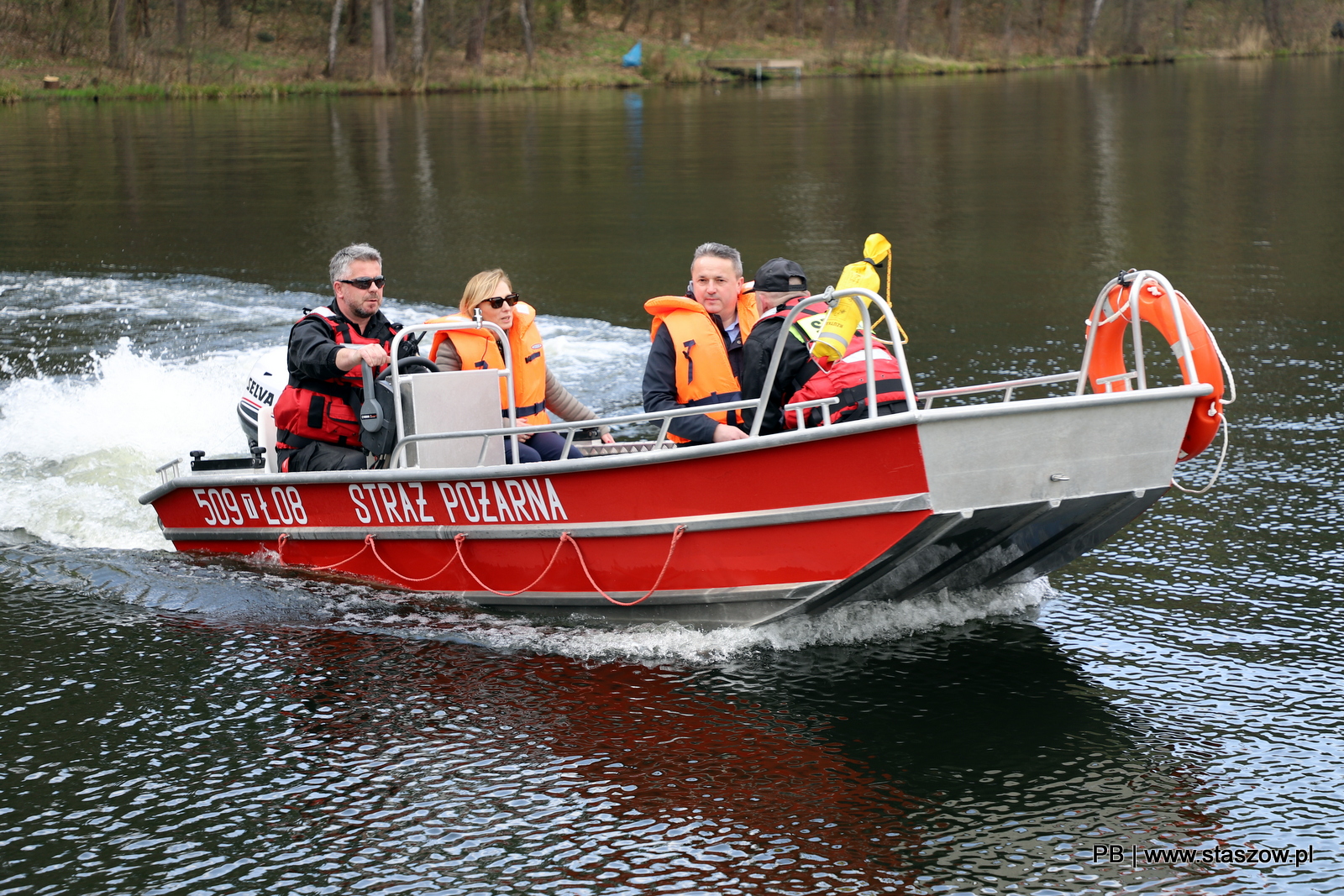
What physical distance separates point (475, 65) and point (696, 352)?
4830cm

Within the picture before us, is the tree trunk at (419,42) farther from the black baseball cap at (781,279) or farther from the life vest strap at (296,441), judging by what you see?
the black baseball cap at (781,279)

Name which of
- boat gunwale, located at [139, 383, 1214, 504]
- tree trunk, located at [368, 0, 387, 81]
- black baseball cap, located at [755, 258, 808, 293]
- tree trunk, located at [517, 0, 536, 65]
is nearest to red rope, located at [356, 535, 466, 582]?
boat gunwale, located at [139, 383, 1214, 504]

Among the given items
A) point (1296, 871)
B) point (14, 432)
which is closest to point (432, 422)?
point (1296, 871)

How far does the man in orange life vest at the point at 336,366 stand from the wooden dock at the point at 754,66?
49.7 metres

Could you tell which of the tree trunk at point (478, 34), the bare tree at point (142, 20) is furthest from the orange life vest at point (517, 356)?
the bare tree at point (142, 20)

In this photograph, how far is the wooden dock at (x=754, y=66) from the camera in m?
55.0

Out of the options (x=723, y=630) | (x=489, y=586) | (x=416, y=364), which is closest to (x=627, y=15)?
(x=416, y=364)

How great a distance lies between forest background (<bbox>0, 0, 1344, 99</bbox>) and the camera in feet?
153

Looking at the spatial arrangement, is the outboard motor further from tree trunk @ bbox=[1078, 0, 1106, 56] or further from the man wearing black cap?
tree trunk @ bbox=[1078, 0, 1106, 56]

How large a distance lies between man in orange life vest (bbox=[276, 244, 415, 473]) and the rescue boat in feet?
0.59

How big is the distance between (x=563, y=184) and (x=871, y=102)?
1936 centimetres

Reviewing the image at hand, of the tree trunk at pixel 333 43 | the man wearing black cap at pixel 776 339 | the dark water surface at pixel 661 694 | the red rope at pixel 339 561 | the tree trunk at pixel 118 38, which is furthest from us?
the tree trunk at pixel 333 43

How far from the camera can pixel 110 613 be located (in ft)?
23.7

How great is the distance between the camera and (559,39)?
2227 inches
